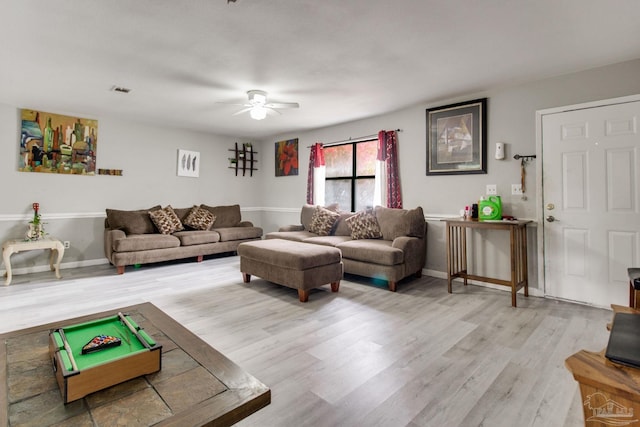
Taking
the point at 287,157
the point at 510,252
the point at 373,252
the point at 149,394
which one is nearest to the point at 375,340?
the point at 373,252

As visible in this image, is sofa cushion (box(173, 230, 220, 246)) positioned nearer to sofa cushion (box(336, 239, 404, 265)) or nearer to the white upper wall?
sofa cushion (box(336, 239, 404, 265))

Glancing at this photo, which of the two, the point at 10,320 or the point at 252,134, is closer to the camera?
the point at 10,320

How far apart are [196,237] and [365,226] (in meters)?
2.77

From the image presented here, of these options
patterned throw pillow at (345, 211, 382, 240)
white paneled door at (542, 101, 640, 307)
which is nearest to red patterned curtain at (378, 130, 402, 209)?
patterned throw pillow at (345, 211, 382, 240)

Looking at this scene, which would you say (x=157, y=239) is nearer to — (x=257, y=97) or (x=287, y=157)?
(x=257, y=97)

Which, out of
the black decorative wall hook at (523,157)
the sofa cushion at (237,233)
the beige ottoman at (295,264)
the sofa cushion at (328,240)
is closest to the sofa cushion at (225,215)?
the sofa cushion at (237,233)

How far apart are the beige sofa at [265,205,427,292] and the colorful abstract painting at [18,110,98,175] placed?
11.3 ft

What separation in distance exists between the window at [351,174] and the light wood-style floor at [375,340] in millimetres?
1707

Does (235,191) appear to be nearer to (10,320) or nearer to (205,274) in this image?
(205,274)

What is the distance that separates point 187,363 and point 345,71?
2.99m

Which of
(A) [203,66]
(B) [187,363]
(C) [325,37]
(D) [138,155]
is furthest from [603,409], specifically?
(D) [138,155]

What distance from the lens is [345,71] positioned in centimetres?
326

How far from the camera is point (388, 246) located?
3.89 meters

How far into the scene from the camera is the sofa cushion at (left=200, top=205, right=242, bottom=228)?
241 inches
